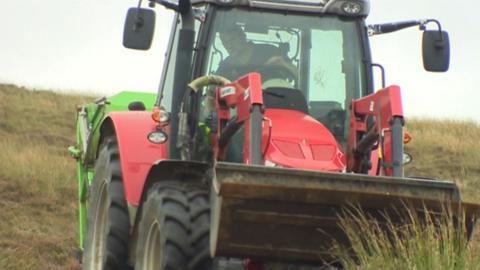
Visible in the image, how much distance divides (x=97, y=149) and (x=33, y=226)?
549 centimetres

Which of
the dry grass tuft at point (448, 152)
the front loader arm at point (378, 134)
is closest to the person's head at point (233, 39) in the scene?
the front loader arm at point (378, 134)

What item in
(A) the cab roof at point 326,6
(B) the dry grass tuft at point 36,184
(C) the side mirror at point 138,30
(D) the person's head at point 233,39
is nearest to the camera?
(C) the side mirror at point 138,30

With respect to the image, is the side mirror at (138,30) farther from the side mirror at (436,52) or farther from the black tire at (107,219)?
the side mirror at (436,52)

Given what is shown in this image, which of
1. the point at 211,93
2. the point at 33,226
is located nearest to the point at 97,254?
the point at 211,93

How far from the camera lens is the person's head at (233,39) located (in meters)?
8.41

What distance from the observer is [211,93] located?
8.25 metres

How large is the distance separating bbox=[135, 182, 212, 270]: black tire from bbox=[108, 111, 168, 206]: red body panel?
901mm

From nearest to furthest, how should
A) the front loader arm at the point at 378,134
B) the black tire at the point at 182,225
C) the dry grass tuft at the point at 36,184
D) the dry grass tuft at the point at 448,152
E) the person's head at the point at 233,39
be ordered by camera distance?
the black tire at the point at 182,225 → the front loader arm at the point at 378,134 → the person's head at the point at 233,39 → the dry grass tuft at the point at 36,184 → the dry grass tuft at the point at 448,152

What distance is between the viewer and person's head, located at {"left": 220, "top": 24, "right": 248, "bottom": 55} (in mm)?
8406

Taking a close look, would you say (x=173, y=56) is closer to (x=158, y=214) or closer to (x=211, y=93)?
A: (x=211, y=93)

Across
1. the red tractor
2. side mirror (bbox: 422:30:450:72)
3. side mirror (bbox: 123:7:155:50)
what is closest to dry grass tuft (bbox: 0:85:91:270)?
the red tractor

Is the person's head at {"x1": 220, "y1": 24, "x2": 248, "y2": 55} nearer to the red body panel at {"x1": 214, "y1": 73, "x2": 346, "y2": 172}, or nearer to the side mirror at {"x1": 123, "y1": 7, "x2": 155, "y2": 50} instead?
the red body panel at {"x1": 214, "y1": 73, "x2": 346, "y2": 172}

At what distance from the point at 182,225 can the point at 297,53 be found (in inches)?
79.8

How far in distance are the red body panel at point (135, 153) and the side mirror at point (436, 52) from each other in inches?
75.5
